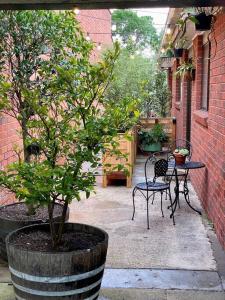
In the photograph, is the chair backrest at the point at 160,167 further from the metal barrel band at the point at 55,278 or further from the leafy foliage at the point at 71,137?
the metal barrel band at the point at 55,278

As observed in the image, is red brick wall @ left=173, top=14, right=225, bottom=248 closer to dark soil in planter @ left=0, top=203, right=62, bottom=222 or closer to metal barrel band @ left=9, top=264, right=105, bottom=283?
dark soil in planter @ left=0, top=203, right=62, bottom=222

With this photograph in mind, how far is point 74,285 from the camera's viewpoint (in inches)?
115

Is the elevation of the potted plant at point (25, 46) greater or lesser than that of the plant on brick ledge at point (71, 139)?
greater

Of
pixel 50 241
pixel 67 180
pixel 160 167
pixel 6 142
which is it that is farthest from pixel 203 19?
pixel 50 241

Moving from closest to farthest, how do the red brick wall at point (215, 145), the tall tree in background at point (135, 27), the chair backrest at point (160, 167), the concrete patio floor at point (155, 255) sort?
the concrete patio floor at point (155, 255) → the red brick wall at point (215, 145) → the chair backrest at point (160, 167) → the tall tree in background at point (135, 27)

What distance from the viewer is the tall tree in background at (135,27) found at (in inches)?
1615

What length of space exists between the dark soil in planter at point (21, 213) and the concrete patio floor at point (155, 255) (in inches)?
18.6

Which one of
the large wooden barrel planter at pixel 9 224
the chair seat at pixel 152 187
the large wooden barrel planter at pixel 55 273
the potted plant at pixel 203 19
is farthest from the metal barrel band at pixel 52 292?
the potted plant at pixel 203 19

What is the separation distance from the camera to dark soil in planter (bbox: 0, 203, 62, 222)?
4.26 m

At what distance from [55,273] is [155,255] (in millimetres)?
1892

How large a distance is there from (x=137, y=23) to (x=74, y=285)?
40897 mm

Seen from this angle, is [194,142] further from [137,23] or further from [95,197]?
[137,23]

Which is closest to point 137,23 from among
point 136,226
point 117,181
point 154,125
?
point 154,125

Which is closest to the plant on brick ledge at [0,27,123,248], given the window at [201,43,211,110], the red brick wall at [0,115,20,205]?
the red brick wall at [0,115,20,205]
